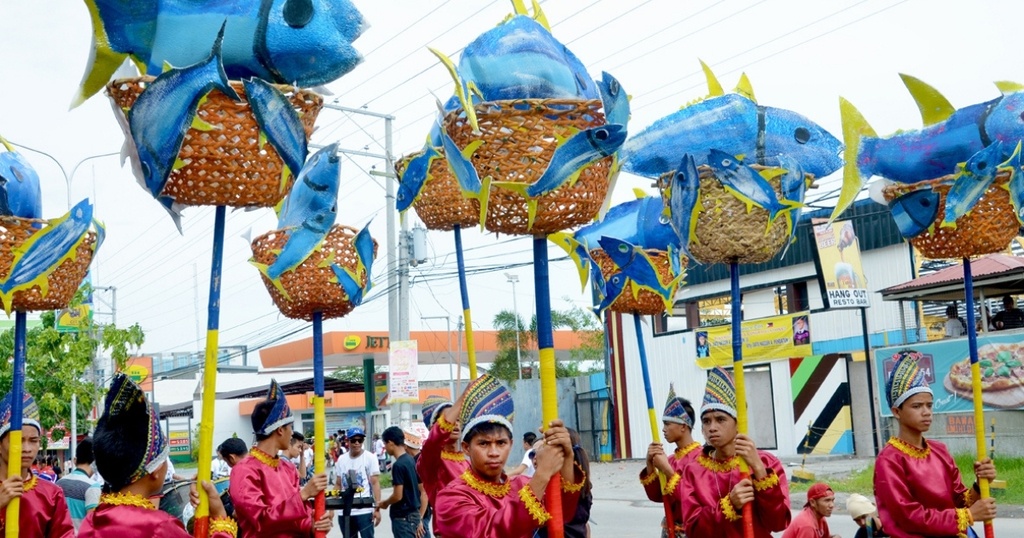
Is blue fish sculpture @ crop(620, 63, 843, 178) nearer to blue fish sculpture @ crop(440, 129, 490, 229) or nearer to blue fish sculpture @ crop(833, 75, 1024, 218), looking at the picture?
blue fish sculpture @ crop(833, 75, 1024, 218)

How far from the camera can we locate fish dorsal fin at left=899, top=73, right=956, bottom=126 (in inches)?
263

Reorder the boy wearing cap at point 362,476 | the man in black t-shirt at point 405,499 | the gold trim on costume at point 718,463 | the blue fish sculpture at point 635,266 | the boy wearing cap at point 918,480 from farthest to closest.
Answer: the boy wearing cap at point 362,476
the man in black t-shirt at point 405,499
the blue fish sculpture at point 635,266
the gold trim on costume at point 718,463
the boy wearing cap at point 918,480

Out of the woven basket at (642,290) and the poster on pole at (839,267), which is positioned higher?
the poster on pole at (839,267)

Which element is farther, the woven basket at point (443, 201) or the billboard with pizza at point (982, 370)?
the billboard with pizza at point (982, 370)

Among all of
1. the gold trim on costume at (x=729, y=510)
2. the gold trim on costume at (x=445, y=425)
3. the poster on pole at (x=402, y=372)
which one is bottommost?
the gold trim on costume at (x=729, y=510)

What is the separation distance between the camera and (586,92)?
188 inches

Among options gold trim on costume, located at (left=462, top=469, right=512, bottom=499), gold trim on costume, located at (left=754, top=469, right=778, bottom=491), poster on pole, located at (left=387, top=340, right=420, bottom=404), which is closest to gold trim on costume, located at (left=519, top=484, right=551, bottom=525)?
gold trim on costume, located at (left=462, top=469, right=512, bottom=499)

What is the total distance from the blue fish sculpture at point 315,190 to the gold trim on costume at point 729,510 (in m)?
3.43

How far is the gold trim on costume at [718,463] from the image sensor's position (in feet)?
20.7

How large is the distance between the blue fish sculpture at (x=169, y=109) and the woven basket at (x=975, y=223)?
4.26 m

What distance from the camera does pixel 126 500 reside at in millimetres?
4816

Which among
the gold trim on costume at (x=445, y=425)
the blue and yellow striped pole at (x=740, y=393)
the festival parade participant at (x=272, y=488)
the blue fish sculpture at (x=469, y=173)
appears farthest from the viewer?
the gold trim on costume at (x=445, y=425)

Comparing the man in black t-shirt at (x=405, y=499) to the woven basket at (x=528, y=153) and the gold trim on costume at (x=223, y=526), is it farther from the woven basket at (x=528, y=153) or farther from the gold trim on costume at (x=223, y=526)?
the woven basket at (x=528, y=153)

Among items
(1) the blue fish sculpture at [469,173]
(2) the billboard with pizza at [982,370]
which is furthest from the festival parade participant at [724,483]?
(2) the billboard with pizza at [982,370]
